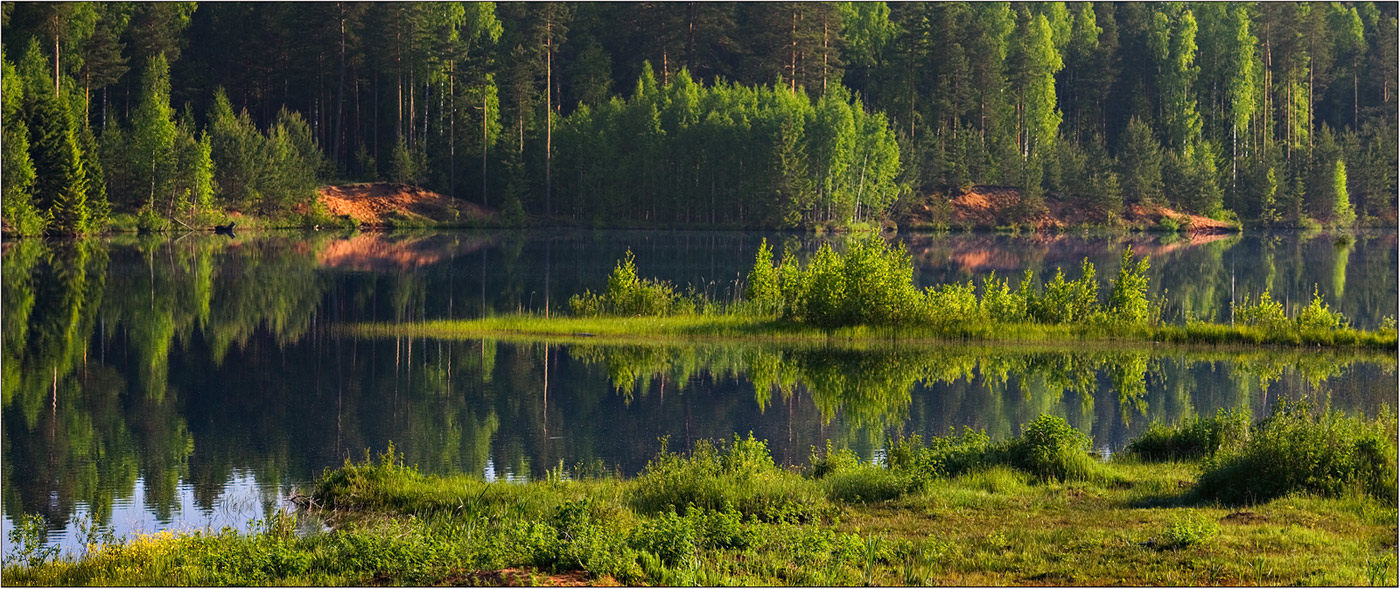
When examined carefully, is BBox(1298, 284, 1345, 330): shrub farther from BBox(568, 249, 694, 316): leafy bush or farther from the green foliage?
the green foliage

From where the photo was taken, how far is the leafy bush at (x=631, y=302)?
131 ft

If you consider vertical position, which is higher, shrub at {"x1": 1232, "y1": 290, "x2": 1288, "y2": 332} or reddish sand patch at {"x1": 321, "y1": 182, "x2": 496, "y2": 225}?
reddish sand patch at {"x1": 321, "y1": 182, "x2": 496, "y2": 225}

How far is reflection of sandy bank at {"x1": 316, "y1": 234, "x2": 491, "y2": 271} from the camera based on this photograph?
207ft

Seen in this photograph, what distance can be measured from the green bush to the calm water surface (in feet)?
22.4

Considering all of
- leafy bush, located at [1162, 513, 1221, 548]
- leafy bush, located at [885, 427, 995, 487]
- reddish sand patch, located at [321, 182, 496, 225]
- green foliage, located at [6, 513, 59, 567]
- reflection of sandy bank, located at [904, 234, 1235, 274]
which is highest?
reddish sand patch, located at [321, 182, 496, 225]

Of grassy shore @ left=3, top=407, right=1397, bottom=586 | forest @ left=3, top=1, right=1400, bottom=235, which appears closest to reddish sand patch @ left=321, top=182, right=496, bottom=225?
forest @ left=3, top=1, right=1400, bottom=235

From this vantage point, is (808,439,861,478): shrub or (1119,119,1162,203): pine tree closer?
(808,439,861,478): shrub

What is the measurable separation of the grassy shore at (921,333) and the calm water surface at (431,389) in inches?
47.3

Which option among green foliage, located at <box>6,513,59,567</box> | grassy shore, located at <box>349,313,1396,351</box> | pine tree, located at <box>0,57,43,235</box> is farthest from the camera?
pine tree, located at <box>0,57,43,235</box>

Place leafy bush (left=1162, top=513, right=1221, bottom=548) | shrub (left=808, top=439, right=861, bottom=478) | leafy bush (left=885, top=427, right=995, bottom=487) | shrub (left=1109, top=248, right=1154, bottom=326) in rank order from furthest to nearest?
shrub (left=1109, top=248, right=1154, bottom=326) < shrub (left=808, top=439, right=861, bottom=478) < leafy bush (left=885, top=427, right=995, bottom=487) < leafy bush (left=1162, top=513, right=1221, bottom=548)

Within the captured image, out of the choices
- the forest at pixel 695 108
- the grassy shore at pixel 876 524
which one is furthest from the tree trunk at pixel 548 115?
the grassy shore at pixel 876 524

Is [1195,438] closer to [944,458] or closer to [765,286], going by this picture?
[944,458]

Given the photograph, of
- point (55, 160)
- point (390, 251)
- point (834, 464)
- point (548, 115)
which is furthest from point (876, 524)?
point (548, 115)

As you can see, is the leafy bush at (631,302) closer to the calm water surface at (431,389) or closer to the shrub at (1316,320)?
the calm water surface at (431,389)
